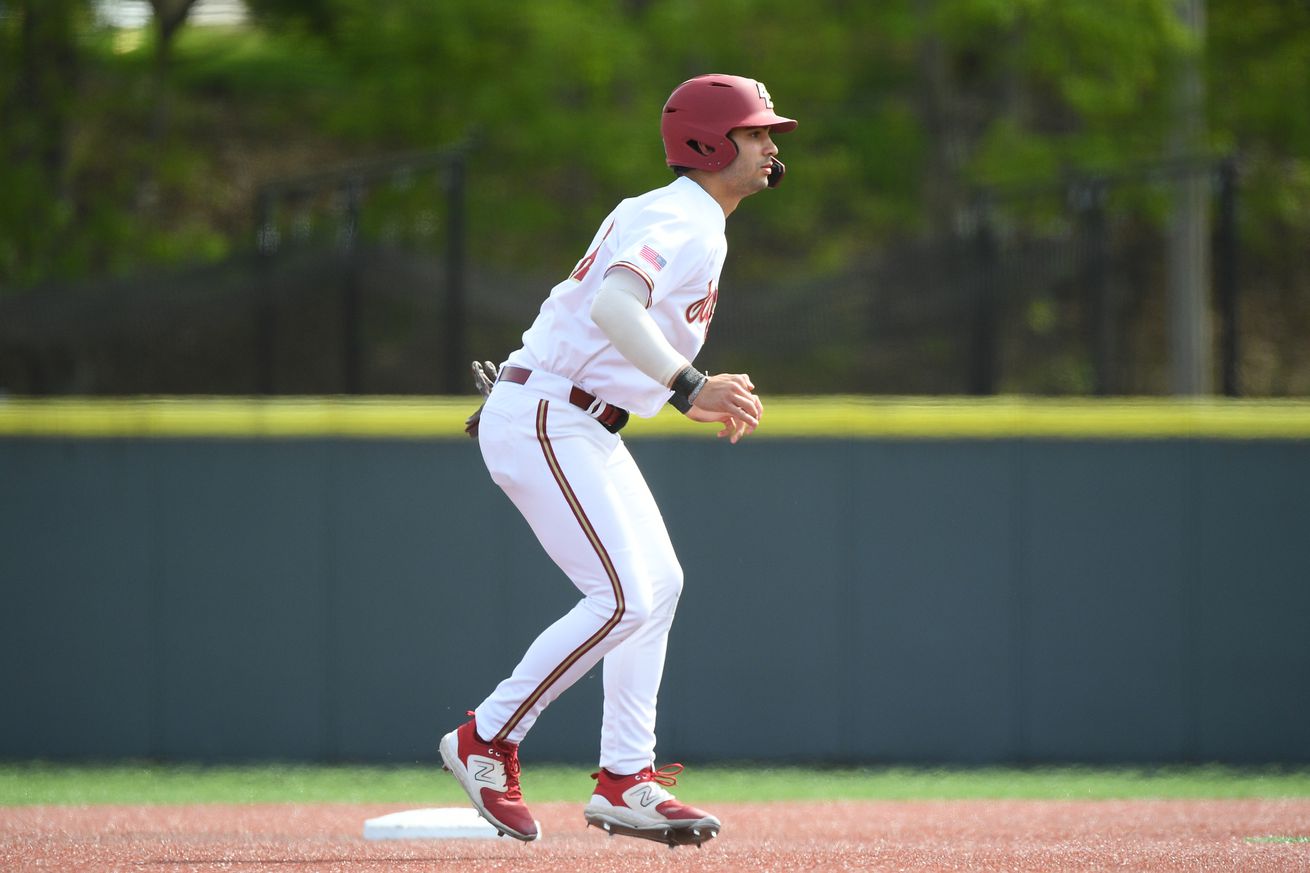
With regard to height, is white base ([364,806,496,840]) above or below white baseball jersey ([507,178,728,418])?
below

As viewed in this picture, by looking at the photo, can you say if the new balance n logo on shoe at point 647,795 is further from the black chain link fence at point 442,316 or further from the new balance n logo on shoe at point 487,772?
the black chain link fence at point 442,316

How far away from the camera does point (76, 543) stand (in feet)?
23.3

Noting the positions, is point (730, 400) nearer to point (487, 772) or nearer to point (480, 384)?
point (480, 384)

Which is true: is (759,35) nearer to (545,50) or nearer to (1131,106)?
(545,50)

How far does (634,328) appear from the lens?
3885mm

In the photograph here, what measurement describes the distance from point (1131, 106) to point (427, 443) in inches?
328

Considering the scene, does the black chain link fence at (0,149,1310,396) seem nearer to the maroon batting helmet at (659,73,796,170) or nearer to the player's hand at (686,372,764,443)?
the maroon batting helmet at (659,73,796,170)

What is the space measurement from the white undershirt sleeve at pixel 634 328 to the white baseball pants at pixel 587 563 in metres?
0.37

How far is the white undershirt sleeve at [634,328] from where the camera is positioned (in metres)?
3.88

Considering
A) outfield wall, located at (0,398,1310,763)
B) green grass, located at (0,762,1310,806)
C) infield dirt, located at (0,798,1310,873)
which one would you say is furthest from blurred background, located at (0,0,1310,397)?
infield dirt, located at (0,798,1310,873)

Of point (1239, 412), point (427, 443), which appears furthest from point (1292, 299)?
point (427, 443)

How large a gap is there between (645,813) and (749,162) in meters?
1.67

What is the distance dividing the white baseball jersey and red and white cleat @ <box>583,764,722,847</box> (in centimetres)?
94

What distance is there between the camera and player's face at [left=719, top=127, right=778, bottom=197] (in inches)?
168
